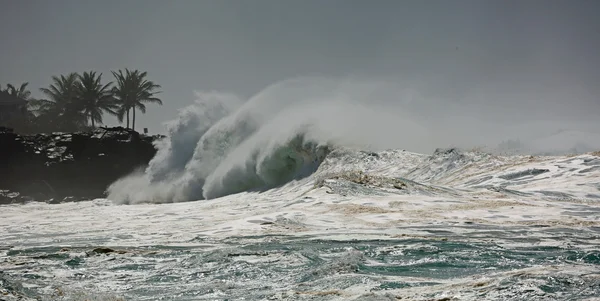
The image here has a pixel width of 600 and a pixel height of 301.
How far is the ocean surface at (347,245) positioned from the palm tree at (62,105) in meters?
40.9

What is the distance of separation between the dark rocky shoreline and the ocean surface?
22418 mm

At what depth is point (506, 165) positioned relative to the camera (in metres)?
20.0

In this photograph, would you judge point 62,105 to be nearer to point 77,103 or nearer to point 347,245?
point 77,103

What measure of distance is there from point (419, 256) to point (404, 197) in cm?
674

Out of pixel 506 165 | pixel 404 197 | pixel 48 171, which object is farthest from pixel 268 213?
pixel 48 171

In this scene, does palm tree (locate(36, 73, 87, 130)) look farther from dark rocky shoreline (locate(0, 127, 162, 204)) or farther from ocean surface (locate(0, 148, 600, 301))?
ocean surface (locate(0, 148, 600, 301))

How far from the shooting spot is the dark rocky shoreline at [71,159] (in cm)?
4041

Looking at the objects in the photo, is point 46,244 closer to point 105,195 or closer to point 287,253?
point 287,253

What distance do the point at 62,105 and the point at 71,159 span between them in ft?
54.4

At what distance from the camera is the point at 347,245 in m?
9.34

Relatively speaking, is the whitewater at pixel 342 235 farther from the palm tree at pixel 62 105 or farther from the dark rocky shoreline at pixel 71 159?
the palm tree at pixel 62 105

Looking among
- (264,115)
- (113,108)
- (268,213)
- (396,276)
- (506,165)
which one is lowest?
(396,276)

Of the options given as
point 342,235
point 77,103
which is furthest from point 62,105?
point 342,235

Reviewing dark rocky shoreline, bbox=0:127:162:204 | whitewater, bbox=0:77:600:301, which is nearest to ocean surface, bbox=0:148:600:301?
whitewater, bbox=0:77:600:301
